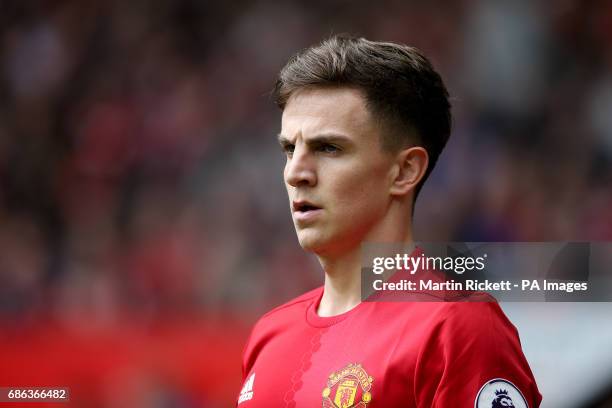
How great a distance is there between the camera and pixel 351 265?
8.94 ft

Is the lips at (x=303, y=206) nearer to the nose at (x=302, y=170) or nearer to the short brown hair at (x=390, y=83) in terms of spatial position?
the nose at (x=302, y=170)

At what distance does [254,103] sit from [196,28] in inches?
32.5

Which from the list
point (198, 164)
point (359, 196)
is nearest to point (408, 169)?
point (359, 196)

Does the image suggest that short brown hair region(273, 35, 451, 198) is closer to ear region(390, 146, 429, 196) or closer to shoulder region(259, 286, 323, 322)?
ear region(390, 146, 429, 196)

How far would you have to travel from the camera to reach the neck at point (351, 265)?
270cm

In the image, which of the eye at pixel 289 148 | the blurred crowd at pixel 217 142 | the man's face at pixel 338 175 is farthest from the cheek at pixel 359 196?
the blurred crowd at pixel 217 142

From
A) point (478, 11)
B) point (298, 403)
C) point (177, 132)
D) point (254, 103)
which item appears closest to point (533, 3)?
point (478, 11)

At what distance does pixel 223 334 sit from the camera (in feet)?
21.3

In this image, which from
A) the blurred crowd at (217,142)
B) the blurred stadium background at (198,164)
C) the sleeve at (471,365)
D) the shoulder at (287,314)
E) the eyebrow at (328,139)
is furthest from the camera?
the blurred crowd at (217,142)

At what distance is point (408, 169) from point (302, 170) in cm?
31

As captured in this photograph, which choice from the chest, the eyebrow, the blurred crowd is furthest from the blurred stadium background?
the eyebrow

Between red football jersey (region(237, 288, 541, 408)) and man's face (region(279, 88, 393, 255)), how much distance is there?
22 cm

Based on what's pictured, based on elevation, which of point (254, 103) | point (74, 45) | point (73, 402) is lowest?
point (73, 402)

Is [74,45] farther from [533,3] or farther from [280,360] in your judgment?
[280,360]
